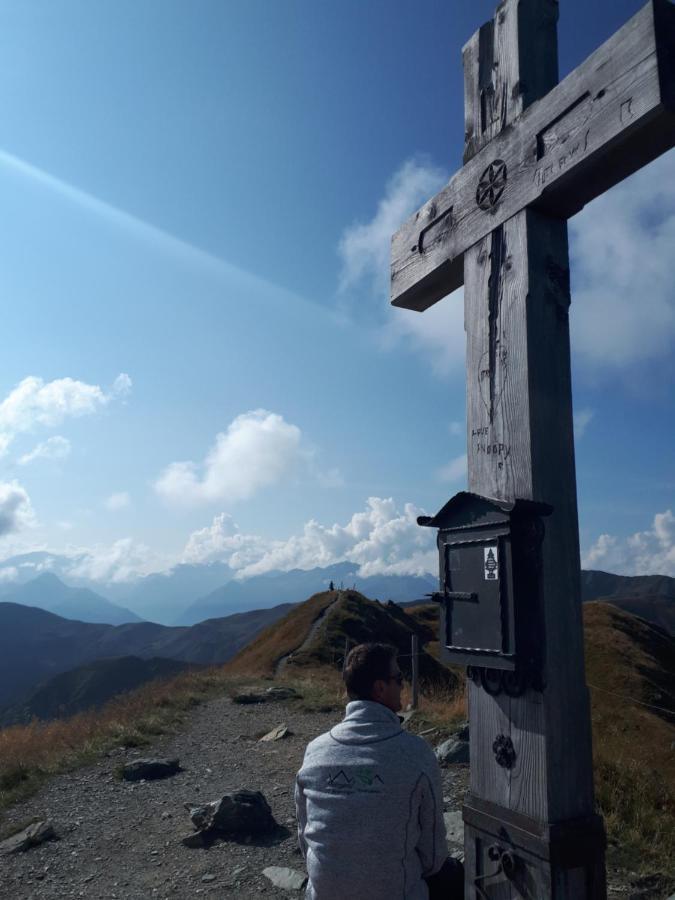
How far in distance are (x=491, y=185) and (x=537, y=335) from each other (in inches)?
38.0

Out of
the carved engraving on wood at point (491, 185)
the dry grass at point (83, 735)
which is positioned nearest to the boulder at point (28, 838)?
the dry grass at point (83, 735)

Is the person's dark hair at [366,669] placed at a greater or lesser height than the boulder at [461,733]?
greater

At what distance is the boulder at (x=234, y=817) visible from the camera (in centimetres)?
756

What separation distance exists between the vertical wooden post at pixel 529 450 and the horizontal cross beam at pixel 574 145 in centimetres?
14

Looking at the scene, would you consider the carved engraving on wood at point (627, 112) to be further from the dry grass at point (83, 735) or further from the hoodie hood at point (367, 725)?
the dry grass at point (83, 735)

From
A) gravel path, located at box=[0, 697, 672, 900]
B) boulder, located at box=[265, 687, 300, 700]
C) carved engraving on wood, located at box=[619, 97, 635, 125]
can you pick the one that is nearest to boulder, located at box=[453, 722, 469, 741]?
gravel path, located at box=[0, 697, 672, 900]

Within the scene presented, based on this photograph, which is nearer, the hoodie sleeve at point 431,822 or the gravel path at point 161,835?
the hoodie sleeve at point 431,822

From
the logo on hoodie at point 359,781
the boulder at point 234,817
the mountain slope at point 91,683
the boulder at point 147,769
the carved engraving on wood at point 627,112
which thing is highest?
the carved engraving on wood at point 627,112

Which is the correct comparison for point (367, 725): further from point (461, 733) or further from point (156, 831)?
point (461, 733)

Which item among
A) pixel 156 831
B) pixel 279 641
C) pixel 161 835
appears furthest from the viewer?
pixel 279 641

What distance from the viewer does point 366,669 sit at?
3.03 metres

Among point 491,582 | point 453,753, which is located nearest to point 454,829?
point 453,753

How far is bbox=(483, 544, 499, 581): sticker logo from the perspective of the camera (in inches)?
118

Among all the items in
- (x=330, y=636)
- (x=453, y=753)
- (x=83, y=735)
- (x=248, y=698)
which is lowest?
(x=248, y=698)
